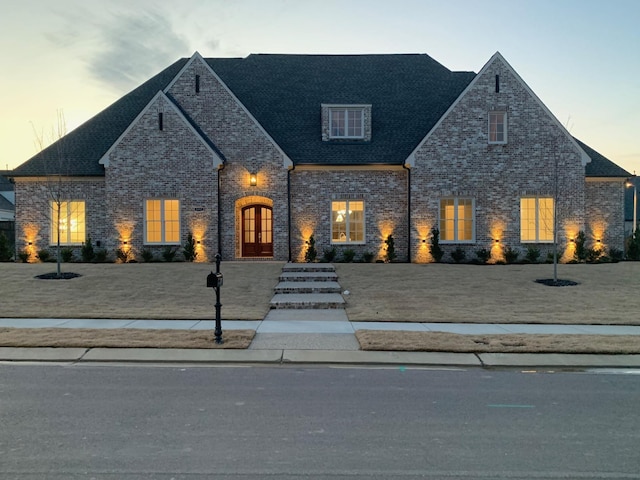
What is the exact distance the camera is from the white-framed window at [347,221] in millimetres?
20828

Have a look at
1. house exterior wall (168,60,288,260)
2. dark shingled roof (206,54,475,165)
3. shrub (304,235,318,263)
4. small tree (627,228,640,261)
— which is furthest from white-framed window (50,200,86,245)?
small tree (627,228,640,261)

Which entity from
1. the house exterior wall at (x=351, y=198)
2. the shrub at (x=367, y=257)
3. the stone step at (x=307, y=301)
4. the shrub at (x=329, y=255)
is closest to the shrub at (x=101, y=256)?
the house exterior wall at (x=351, y=198)

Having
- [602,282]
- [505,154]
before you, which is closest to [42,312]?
[602,282]

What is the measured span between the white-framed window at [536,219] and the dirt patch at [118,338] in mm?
16010

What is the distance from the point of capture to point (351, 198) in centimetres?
2077

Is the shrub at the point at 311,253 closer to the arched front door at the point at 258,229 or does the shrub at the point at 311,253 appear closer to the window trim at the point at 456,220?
the arched front door at the point at 258,229

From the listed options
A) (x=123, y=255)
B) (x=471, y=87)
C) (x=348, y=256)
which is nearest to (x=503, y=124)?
(x=471, y=87)

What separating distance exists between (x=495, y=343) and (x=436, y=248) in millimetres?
12175

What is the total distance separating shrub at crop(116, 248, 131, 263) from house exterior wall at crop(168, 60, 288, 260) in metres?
4.07

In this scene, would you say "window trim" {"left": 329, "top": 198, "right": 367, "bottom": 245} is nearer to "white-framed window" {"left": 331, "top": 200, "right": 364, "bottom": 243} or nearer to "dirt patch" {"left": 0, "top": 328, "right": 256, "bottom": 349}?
"white-framed window" {"left": 331, "top": 200, "right": 364, "bottom": 243}

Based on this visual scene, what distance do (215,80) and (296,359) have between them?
54.4ft

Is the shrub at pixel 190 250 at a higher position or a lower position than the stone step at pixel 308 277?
higher

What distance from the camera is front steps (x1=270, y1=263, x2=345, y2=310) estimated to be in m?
11.9

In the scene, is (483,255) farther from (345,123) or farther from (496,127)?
(345,123)
